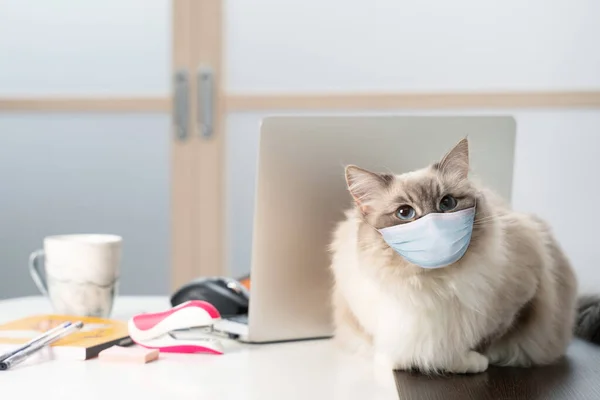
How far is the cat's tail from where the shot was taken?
1.26 metres

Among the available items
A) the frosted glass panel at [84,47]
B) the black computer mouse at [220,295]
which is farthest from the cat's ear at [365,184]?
the frosted glass panel at [84,47]

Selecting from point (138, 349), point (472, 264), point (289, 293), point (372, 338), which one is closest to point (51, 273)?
point (138, 349)

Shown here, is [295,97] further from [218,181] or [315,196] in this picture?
[315,196]

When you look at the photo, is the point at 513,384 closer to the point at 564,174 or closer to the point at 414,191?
the point at 414,191

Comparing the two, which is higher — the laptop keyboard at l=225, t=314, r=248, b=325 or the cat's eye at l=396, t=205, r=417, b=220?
the cat's eye at l=396, t=205, r=417, b=220

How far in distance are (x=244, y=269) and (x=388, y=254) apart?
2.27 meters

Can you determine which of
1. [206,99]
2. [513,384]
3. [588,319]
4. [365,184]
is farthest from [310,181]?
[206,99]

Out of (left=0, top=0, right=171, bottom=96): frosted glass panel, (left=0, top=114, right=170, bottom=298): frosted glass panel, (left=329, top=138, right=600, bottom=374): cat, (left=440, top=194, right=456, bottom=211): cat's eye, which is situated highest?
(left=0, top=0, right=171, bottom=96): frosted glass panel

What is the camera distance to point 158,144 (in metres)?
3.22

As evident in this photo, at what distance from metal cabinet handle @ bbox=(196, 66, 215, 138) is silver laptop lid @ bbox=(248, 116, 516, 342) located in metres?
2.04

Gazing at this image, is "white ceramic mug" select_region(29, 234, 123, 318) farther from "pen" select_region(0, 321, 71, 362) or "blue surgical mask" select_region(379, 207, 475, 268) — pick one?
"blue surgical mask" select_region(379, 207, 475, 268)

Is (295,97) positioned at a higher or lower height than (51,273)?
higher

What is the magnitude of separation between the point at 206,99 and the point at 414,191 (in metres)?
2.26

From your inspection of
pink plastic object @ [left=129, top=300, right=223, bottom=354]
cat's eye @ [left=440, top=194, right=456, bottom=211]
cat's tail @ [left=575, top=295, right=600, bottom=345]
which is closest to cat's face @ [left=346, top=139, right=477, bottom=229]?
cat's eye @ [left=440, top=194, right=456, bottom=211]
